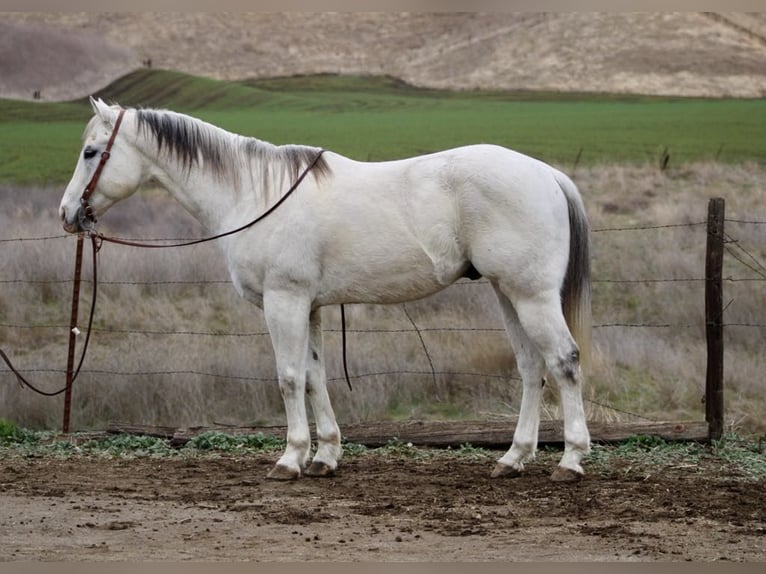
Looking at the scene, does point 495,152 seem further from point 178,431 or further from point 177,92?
point 177,92

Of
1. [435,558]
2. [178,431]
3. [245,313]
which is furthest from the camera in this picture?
[245,313]

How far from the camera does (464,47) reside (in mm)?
18656

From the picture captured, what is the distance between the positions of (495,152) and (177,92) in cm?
1159

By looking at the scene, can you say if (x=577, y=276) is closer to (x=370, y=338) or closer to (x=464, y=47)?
(x=370, y=338)

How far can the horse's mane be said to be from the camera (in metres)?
6.64

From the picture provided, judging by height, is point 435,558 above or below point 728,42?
below

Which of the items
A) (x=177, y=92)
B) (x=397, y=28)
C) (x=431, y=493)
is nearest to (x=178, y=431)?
(x=431, y=493)

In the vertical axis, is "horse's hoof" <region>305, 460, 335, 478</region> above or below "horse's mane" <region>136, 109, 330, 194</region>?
below

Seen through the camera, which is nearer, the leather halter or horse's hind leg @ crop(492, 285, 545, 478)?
horse's hind leg @ crop(492, 285, 545, 478)

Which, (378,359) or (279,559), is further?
(378,359)

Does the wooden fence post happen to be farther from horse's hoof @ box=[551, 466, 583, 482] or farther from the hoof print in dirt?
the hoof print in dirt

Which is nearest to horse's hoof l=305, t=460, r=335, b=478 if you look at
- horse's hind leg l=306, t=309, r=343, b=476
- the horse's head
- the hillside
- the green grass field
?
horse's hind leg l=306, t=309, r=343, b=476

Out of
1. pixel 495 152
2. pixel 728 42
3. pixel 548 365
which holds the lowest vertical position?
pixel 548 365

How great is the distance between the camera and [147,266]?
12914 millimetres
